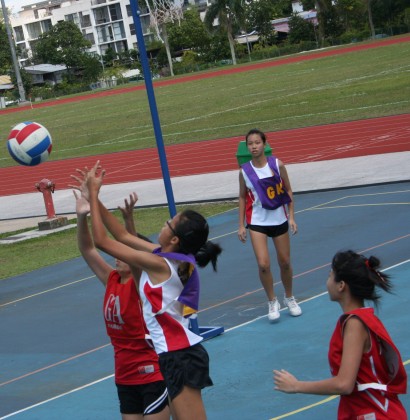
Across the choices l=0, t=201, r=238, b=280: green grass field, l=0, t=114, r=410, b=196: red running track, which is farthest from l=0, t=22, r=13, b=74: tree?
l=0, t=201, r=238, b=280: green grass field

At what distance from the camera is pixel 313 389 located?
428 cm

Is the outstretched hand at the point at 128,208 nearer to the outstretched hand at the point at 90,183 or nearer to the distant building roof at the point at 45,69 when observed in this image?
the outstretched hand at the point at 90,183

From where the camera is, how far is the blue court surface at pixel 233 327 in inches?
307

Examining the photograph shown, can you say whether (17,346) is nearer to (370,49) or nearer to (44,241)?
(44,241)

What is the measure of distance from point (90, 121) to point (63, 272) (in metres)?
34.6

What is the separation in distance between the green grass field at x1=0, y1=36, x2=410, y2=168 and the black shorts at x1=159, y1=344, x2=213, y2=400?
2426 cm

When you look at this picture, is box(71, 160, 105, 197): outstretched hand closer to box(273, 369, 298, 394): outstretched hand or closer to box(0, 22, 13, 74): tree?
box(273, 369, 298, 394): outstretched hand

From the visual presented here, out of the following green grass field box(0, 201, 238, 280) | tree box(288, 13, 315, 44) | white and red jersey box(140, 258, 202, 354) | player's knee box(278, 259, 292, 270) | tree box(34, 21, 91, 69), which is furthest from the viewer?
tree box(34, 21, 91, 69)

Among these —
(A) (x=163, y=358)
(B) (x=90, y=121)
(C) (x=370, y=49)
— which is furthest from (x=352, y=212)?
(C) (x=370, y=49)

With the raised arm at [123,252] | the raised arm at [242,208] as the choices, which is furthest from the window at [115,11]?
the raised arm at [123,252]

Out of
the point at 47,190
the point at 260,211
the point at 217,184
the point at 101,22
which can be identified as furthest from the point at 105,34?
the point at 260,211

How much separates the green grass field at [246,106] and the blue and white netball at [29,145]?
720 inches

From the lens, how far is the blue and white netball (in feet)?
39.5

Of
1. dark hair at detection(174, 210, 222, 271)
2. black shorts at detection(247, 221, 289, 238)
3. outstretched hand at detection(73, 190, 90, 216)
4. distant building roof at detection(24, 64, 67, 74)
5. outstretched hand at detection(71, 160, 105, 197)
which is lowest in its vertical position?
black shorts at detection(247, 221, 289, 238)
